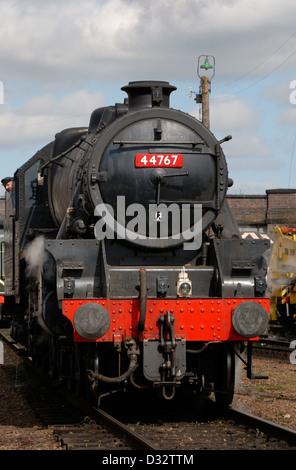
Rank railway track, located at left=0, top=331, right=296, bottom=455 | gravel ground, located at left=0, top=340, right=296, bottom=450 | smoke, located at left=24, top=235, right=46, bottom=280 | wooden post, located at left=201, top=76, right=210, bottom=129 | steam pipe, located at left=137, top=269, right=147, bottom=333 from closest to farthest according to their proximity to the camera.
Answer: railway track, located at left=0, top=331, right=296, bottom=455
gravel ground, located at left=0, top=340, right=296, bottom=450
steam pipe, located at left=137, top=269, right=147, bottom=333
smoke, located at left=24, top=235, right=46, bottom=280
wooden post, located at left=201, top=76, right=210, bottom=129

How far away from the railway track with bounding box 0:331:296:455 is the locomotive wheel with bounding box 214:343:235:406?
0.19 metres

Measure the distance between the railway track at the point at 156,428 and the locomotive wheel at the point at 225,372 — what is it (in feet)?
0.62

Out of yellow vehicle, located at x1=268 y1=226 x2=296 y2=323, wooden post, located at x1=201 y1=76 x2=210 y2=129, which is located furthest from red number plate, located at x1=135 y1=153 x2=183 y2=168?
wooden post, located at x1=201 y1=76 x2=210 y2=129

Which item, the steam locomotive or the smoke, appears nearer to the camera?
the steam locomotive

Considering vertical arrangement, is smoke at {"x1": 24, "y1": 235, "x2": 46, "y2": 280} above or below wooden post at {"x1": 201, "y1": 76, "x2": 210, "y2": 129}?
below

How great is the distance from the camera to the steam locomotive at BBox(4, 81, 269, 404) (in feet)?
25.9

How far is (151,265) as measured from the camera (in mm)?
8641

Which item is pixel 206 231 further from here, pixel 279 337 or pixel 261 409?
pixel 279 337

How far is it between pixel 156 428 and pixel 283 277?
11681 millimetres

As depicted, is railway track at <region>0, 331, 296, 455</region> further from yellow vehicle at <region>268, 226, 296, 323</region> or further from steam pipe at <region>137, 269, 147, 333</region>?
yellow vehicle at <region>268, 226, 296, 323</region>

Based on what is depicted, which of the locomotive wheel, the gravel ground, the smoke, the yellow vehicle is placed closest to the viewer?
the gravel ground

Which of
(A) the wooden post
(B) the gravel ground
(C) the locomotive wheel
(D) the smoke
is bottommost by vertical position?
(B) the gravel ground
